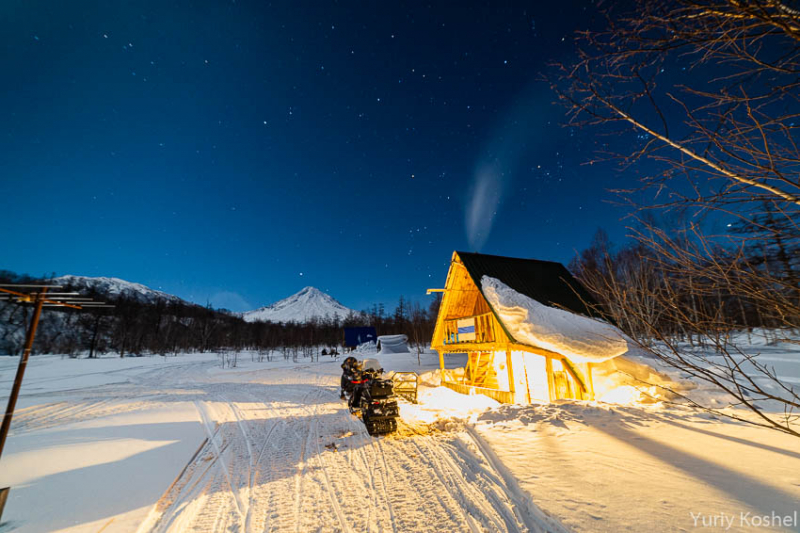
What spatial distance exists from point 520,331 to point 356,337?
40.1 m

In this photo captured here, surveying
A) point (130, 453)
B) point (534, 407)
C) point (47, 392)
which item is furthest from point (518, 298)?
point (47, 392)

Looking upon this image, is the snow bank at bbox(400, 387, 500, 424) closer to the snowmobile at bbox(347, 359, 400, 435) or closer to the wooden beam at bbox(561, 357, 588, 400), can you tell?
the snowmobile at bbox(347, 359, 400, 435)

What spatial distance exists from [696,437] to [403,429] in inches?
222

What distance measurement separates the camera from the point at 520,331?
10852mm

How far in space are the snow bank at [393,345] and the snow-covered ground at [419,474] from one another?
29370 mm

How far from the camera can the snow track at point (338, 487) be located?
4.01 m

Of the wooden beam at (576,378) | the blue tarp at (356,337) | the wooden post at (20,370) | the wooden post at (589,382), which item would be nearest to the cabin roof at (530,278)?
the wooden beam at (576,378)

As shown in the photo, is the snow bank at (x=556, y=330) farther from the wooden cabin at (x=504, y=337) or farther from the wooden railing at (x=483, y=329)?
the wooden railing at (x=483, y=329)

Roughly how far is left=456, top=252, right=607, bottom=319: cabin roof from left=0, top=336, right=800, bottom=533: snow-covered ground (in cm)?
611

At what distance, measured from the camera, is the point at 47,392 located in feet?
53.6

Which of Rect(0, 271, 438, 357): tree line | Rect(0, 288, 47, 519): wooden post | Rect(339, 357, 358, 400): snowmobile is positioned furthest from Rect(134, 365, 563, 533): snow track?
Rect(0, 271, 438, 357): tree line

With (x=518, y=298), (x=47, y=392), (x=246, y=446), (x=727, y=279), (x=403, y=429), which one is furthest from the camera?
(x=47, y=392)

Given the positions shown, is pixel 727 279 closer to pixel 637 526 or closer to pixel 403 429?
pixel 637 526

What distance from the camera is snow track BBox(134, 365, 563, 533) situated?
4.01 metres
